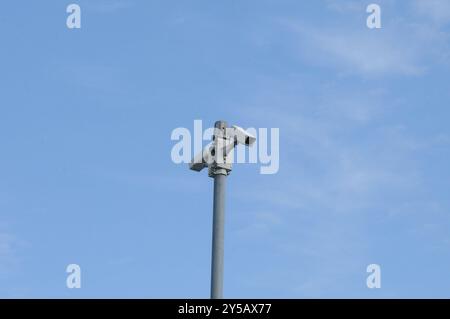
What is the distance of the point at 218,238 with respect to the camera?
49.5ft

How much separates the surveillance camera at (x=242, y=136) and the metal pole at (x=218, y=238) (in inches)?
29.3

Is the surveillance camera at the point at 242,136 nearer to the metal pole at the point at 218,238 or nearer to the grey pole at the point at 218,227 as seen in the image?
the grey pole at the point at 218,227

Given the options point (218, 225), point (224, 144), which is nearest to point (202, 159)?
point (224, 144)

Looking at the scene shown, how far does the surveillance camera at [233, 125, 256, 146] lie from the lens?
53.2 feet

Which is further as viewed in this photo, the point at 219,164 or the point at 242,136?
the point at 242,136

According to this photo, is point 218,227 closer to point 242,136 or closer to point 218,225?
point 218,225

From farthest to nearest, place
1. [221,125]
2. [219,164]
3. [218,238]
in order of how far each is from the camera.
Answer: [221,125]
[219,164]
[218,238]

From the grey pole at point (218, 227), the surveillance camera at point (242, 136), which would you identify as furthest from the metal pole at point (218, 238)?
the surveillance camera at point (242, 136)

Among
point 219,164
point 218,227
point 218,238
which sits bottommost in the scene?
point 218,238

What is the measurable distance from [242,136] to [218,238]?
2106 millimetres

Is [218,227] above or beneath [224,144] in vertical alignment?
beneath

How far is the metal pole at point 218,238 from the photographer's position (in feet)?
47.7

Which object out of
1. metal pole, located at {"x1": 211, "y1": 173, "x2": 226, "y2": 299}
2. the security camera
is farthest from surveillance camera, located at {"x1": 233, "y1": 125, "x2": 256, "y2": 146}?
metal pole, located at {"x1": 211, "y1": 173, "x2": 226, "y2": 299}
